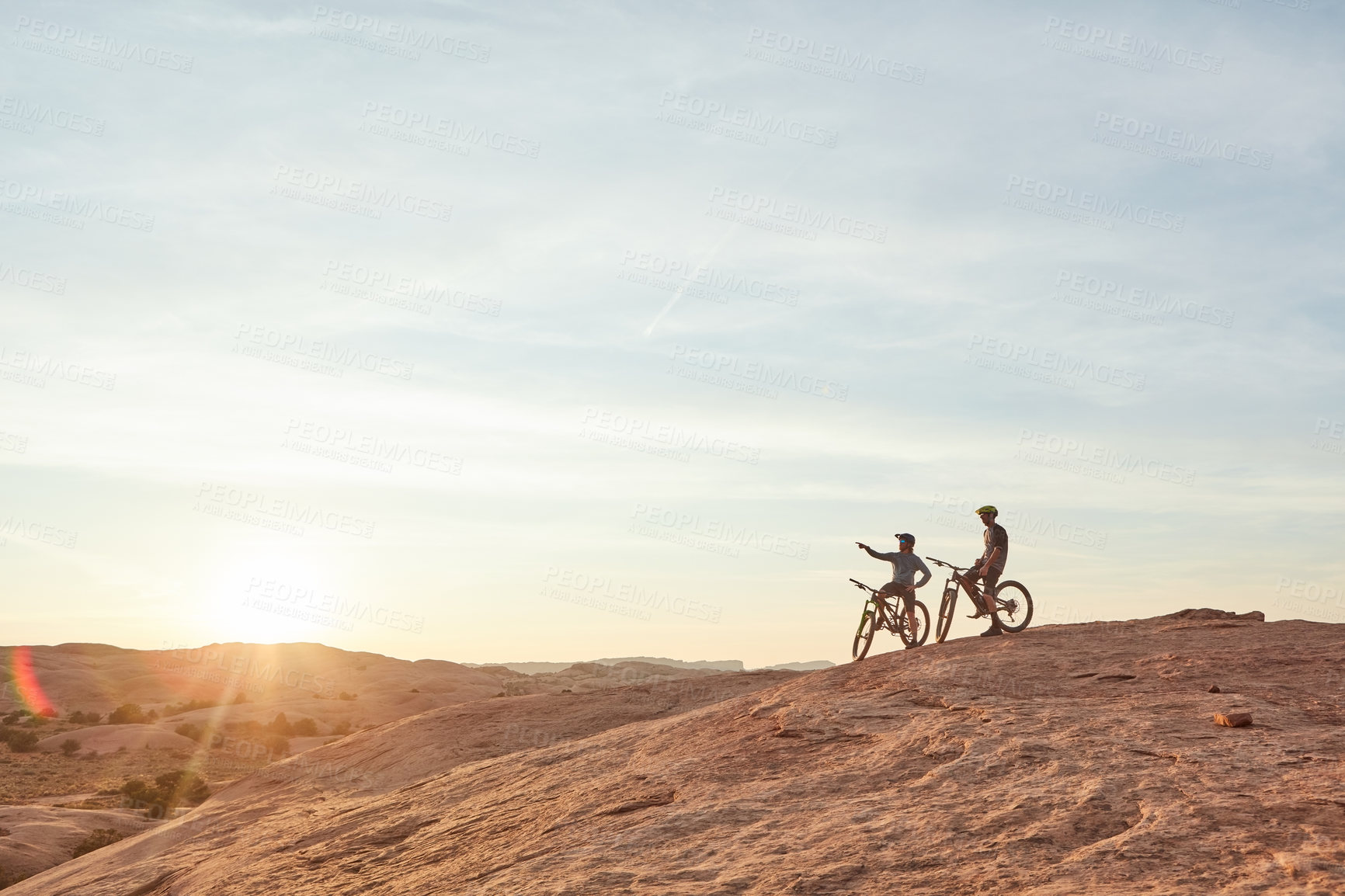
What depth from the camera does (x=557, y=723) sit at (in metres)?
18.7

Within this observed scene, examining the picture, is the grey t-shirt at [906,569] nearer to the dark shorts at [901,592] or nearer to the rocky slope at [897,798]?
the dark shorts at [901,592]

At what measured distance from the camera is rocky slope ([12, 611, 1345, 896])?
6746 mm

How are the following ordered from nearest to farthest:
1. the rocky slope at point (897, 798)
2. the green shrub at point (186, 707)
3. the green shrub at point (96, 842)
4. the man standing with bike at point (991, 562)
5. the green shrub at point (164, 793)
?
the rocky slope at point (897, 798), the man standing with bike at point (991, 562), the green shrub at point (96, 842), the green shrub at point (164, 793), the green shrub at point (186, 707)

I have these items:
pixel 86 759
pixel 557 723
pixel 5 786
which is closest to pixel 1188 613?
pixel 557 723

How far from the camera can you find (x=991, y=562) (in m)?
16.7

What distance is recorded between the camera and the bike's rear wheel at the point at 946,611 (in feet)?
→ 56.1

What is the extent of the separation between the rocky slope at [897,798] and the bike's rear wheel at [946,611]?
1675 millimetres

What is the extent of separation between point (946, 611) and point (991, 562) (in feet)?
4.28

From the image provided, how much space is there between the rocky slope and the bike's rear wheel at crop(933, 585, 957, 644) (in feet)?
5.50

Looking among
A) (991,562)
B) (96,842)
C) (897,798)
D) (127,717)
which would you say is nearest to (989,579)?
(991,562)

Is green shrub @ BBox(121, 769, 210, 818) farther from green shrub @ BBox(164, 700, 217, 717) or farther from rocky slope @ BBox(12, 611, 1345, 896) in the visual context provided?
green shrub @ BBox(164, 700, 217, 717)

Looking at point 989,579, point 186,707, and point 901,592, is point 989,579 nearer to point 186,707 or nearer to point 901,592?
point 901,592

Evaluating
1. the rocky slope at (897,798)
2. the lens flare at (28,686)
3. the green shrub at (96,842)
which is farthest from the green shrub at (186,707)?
the rocky slope at (897,798)

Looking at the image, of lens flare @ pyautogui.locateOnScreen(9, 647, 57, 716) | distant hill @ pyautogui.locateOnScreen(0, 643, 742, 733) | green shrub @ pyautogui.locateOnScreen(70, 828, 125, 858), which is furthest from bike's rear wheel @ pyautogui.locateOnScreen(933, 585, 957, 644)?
lens flare @ pyautogui.locateOnScreen(9, 647, 57, 716)
